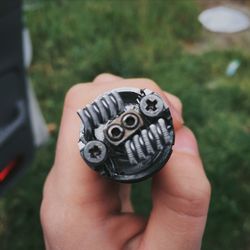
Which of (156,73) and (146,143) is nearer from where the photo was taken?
(146,143)

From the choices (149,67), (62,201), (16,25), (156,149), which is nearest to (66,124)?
(62,201)

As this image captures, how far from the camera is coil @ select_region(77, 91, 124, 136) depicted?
2.32 feet

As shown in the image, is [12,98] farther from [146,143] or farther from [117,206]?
[146,143]

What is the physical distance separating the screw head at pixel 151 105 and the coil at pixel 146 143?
0.02 m

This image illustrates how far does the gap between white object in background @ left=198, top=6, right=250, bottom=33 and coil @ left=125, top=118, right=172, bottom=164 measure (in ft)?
1.40

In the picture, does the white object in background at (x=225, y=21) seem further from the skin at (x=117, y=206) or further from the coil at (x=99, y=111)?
the coil at (x=99, y=111)

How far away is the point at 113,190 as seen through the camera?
93 centimetres

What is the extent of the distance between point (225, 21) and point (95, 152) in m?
0.52

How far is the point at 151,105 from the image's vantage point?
705 millimetres

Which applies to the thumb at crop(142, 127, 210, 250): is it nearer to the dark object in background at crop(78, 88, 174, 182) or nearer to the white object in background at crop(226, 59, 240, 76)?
the dark object in background at crop(78, 88, 174, 182)

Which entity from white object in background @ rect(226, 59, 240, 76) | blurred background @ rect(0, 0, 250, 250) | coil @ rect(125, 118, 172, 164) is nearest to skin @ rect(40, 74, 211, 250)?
coil @ rect(125, 118, 172, 164)

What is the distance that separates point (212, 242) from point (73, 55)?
117 cm

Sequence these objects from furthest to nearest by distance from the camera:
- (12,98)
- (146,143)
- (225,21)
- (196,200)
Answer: (12,98) → (225,21) → (196,200) → (146,143)

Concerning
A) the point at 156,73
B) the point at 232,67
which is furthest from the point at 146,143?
the point at 232,67
